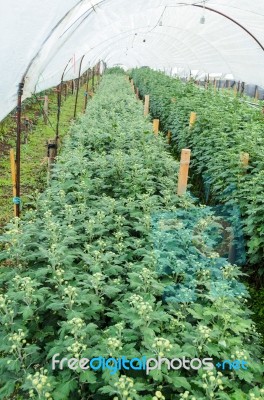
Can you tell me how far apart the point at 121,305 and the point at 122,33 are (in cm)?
1304

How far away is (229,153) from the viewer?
560cm

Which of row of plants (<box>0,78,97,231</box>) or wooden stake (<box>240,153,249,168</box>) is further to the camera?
row of plants (<box>0,78,97,231</box>)

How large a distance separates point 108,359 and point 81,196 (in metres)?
2.48

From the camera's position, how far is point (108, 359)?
2.36 metres

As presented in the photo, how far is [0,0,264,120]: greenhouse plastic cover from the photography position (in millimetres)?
4219

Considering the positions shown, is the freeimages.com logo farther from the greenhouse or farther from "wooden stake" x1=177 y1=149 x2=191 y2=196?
"wooden stake" x1=177 y1=149 x2=191 y2=196

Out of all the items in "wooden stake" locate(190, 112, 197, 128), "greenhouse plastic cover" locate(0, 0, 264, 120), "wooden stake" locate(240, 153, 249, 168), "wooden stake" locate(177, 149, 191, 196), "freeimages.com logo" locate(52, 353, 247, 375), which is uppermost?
"greenhouse plastic cover" locate(0, 0, 264, 120)

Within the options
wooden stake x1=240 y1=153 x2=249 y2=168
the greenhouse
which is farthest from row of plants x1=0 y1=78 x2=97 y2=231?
wooden stake x1=240 y1=153 x2=249 y2=168

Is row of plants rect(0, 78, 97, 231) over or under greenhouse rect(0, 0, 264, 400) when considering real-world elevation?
under

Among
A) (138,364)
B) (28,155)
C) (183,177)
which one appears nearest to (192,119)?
(183,177)

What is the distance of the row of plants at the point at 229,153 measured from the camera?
14.9 ft

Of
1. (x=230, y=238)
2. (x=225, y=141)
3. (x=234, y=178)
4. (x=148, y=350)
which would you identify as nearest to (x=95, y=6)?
(x=225, y=141)

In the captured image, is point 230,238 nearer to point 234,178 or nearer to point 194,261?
point 234,178

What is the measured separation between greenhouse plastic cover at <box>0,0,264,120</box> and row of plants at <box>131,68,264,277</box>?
239 centimetres
